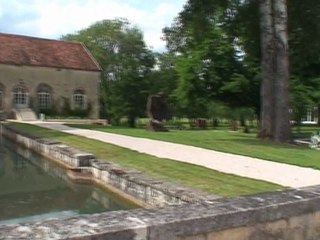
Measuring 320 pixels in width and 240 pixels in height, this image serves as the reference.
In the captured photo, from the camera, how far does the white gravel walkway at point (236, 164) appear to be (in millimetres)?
9357

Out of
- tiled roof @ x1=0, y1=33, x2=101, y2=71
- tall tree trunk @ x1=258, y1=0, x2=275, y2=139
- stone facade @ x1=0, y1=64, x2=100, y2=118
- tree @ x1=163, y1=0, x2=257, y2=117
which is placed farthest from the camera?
tiled roof @ x1=0, y1=33, x2=101, y2=71

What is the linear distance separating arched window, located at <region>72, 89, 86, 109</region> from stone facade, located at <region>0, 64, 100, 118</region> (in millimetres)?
136

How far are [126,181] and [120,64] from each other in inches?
1723

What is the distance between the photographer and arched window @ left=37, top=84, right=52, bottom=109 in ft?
162

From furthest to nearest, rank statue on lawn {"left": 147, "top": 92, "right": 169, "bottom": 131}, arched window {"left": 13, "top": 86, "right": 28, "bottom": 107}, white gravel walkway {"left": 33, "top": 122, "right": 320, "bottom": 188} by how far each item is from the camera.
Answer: arched window {"left": 13, "top": 86, "right": 28, "bottom": 107}
statue on lawn {"left": 147, "top": 92, "right": 169, "bottom": 131}
white gravel walkway {"left": 33, "top": 122, "right": 320, "bottom": 188}

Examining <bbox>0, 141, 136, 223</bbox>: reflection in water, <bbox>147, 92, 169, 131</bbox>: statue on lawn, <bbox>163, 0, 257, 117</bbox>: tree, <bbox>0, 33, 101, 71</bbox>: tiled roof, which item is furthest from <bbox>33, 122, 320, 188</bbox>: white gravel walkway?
<bbox>0, 33, 101, 71</bbox>: tiled roof

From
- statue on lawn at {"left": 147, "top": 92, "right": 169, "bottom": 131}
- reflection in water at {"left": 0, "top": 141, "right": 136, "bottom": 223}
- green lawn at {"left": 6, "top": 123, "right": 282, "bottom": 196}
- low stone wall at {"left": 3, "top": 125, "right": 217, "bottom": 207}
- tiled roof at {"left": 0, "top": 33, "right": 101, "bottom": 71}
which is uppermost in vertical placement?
tiled roof at {"left": 0, "top": 33, "right": 101, "bottom": 71}

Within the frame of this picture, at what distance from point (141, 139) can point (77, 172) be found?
600 centimetres

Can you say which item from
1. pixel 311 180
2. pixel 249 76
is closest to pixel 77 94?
pixel 249 76

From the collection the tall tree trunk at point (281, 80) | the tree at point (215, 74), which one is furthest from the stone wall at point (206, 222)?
the tree at point (215, 74)

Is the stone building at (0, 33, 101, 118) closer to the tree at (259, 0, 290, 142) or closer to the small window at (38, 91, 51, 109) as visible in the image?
the small window at (38, 91, 51, 109)

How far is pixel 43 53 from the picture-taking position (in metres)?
50.8

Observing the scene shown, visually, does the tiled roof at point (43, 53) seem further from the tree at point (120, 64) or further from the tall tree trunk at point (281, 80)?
the tall tree trunk at point (281, 80)

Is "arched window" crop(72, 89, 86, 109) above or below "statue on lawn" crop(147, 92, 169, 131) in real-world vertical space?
above
